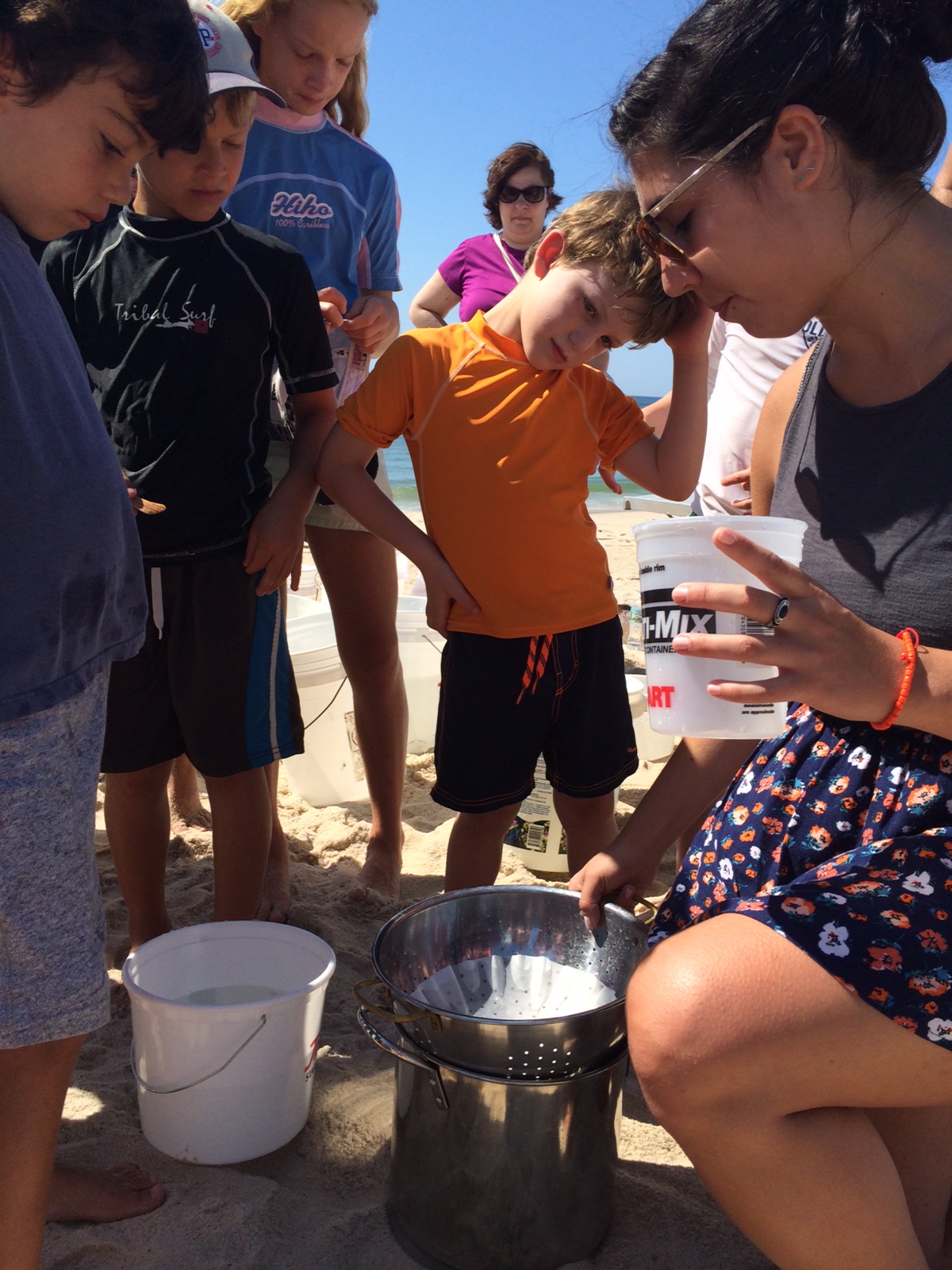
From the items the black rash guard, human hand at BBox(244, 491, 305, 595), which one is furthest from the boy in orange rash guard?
the black rash guard

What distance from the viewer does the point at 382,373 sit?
2.35 m

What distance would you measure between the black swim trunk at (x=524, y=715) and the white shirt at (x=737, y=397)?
0.56m

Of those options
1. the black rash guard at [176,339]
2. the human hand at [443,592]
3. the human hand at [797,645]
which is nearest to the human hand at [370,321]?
the black rash guard at [176,339]

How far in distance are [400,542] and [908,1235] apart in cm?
160

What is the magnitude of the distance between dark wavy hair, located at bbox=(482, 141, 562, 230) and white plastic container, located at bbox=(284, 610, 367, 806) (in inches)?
103

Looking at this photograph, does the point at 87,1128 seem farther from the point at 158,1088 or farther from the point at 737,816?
the point at 737,816

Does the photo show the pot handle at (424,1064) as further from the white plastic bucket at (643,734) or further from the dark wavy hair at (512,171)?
the dark wavy hair at (512,171)

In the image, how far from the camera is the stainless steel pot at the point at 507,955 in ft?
4.93

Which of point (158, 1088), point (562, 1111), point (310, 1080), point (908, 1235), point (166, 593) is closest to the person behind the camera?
point (908, 1235)

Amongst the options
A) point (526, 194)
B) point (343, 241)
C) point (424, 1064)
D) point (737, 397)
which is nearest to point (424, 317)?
point (526, 194)

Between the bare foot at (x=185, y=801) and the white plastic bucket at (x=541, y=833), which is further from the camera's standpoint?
the bare foot at (x=185, y=801)

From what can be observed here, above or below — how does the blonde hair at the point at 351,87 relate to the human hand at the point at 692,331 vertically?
above

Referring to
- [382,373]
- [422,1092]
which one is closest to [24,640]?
[422,1092]

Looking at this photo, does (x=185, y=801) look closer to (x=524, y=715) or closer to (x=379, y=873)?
(x=379, y=873)
